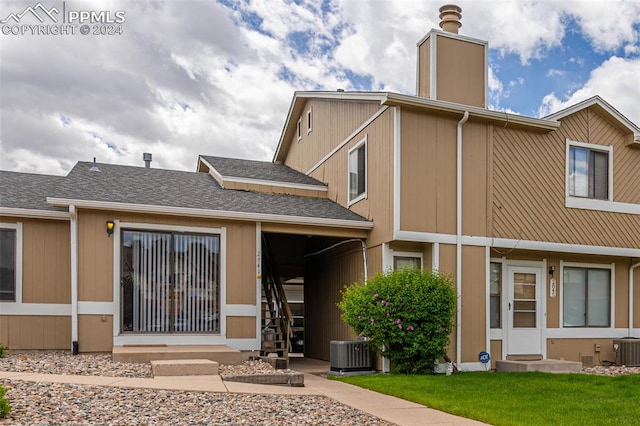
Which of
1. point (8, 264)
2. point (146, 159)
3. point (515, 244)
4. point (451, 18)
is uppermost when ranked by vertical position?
point (451, 18)

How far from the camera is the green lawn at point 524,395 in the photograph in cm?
650

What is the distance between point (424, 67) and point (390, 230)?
143 inches

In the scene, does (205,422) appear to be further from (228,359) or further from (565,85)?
(565,85)

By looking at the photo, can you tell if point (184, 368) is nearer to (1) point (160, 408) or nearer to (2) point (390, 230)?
(1) point (160, 408)

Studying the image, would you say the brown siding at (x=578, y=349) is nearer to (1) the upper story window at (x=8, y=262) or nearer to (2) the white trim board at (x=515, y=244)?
(2) the white trim board at (x=515, y=244)

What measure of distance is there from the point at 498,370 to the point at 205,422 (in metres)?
7.19

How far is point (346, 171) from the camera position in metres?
13.2

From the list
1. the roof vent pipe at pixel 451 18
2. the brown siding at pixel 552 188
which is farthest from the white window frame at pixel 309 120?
the brown siding at pixel 552 188

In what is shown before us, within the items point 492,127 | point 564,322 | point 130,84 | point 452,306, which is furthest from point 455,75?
point 130,84

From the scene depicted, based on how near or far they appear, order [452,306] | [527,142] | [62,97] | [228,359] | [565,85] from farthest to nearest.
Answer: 1. [565,85]
2. [62,97]
3. [527,142]
4. [452,306]
5. [228,359]

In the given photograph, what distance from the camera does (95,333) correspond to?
389 inches

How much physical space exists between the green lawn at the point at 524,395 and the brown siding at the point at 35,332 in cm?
514

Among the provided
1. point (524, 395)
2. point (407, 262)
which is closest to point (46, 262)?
point (407, 262)

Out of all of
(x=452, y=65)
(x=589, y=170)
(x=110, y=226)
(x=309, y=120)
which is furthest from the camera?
(x=309, y=120)
